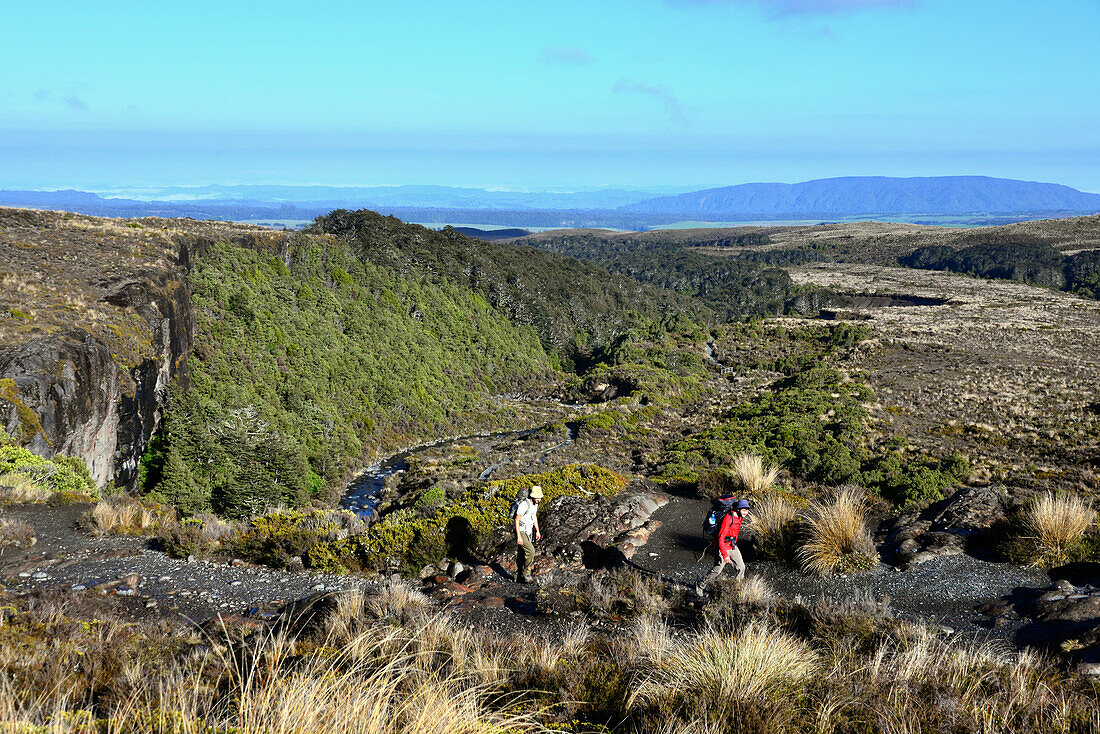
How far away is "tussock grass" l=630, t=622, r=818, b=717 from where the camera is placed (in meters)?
4.14

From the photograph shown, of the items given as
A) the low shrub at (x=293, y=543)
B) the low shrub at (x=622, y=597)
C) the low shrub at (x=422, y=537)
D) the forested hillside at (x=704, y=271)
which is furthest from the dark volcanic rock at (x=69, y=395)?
the forested hillside at (x=704, y=271)

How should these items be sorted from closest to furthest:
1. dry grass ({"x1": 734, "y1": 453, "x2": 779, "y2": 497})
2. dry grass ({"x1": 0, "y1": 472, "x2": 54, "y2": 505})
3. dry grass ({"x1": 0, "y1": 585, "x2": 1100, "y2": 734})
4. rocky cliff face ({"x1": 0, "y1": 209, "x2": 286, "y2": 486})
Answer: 1. dry grass ({"x1": 0, "y1": 585, "x2": 1100, "y2": 734})
2. dry grass ({"x1": 0, "y1": 472, "x2": 54, "y2": 505})
3. dry grass ({"x1": 734, "y1": 453, "x2": 779, "y2": 497})
4. rocky cliff face ({"x1": 0, "y1": 209, "x2": 286, "y2": 486})

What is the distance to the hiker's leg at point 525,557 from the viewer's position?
8820 mm

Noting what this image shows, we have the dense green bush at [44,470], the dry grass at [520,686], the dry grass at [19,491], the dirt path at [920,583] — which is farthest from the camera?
the dense green bush at [44,470]

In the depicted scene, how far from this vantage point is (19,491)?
1147 centimetres

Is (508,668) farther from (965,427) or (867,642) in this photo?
(965,427)

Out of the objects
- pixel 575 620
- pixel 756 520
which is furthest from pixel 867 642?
pixel 756 520

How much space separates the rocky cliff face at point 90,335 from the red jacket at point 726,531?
15.0m

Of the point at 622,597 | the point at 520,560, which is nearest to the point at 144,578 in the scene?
the point at 520,560

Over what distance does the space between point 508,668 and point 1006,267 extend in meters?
126

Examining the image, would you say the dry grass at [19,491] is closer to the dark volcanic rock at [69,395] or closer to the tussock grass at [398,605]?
the dark volcanic rock at [69,395]

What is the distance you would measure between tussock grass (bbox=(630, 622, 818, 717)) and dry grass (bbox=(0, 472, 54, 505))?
12176 mm

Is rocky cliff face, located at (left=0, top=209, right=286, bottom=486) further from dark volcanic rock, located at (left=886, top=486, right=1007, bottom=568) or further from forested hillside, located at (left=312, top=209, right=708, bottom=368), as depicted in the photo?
forested hillside, located at (left=312, top=209, right=708, bottom=368)

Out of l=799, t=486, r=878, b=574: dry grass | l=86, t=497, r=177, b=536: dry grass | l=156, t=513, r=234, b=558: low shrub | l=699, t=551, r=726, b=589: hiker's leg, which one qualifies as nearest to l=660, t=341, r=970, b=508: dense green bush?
l=799, t=486, r=878, b=574: dry grass
